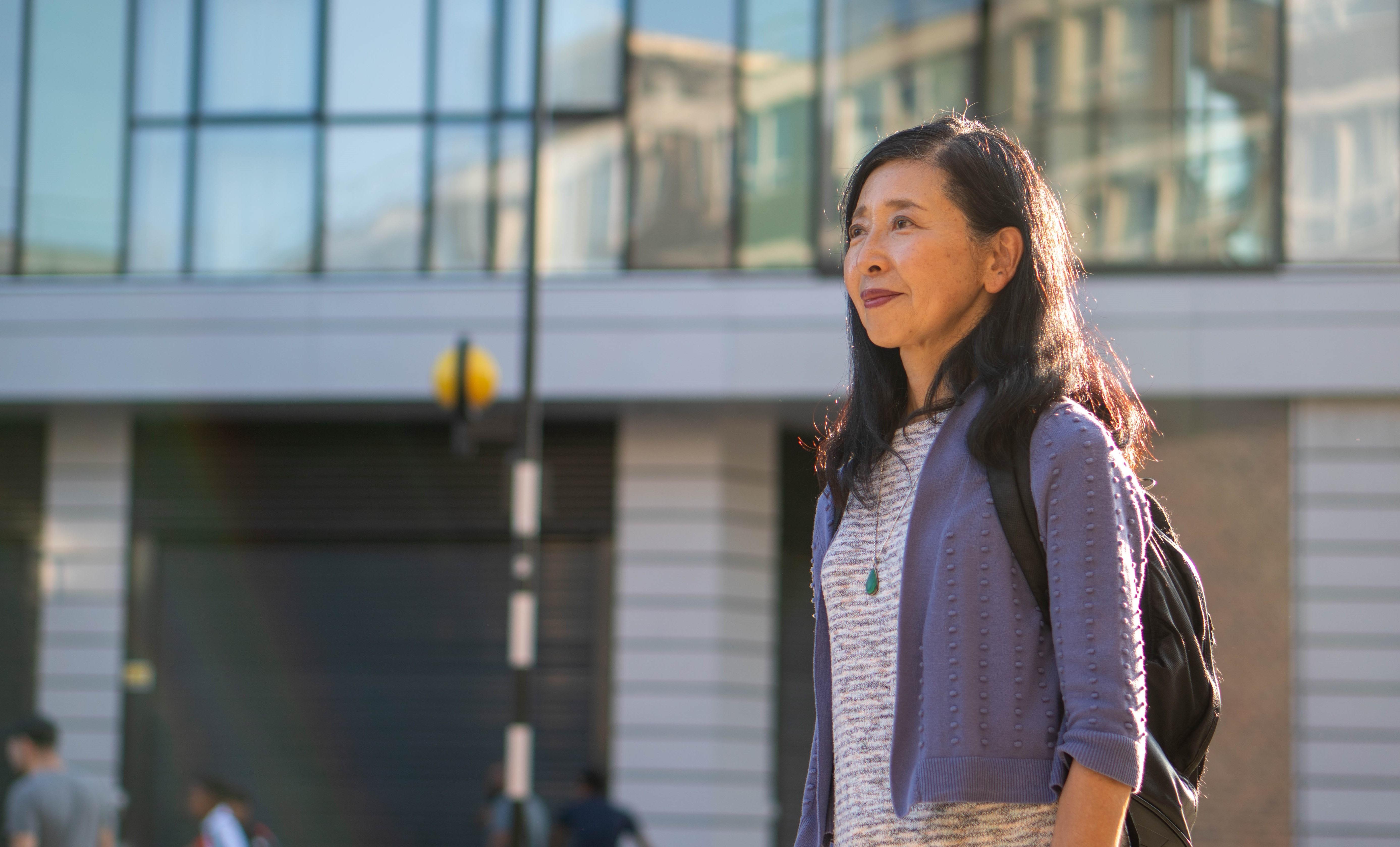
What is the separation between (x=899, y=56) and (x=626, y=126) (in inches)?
93.3

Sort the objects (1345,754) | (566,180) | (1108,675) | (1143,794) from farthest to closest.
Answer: (566,180) < (1345,754) < (1143,794) < (1108,675)

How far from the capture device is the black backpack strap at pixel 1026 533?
6.08 feet

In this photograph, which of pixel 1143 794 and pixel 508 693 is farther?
pixel 508 693

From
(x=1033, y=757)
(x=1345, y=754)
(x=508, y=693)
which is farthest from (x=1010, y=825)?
(x=508, y=693)

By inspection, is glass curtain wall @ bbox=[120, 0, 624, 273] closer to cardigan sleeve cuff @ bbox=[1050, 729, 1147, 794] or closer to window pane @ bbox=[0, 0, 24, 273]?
window pane @ bbox=[0, 0, 24, 273]

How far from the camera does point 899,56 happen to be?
1273 centimetres

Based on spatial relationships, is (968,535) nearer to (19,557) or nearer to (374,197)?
(374,197)

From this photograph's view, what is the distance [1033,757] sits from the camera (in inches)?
70.8

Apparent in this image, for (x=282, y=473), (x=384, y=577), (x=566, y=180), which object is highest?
(x=566, y=180)

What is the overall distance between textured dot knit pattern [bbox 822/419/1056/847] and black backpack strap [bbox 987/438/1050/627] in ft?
0.51

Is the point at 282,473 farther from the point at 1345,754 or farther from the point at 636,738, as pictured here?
the point at 1345,754

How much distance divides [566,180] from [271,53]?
2.91 m

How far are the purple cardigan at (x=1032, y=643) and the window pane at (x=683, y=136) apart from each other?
11059 millimetres

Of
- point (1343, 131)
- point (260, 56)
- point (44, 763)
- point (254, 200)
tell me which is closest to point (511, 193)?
point (254, 200)
